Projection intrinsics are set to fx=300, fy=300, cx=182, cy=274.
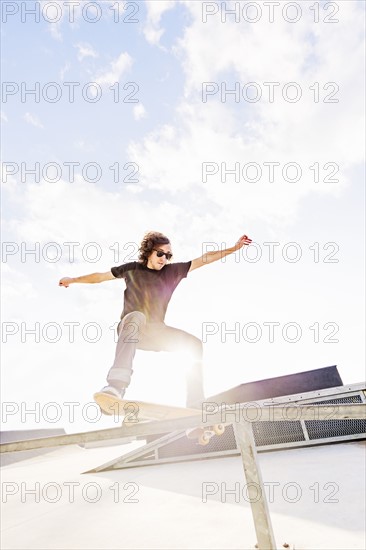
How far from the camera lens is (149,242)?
2.86 metres

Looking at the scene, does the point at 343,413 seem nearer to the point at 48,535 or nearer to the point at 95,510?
the point at 48,535

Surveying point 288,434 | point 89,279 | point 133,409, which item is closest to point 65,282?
point 89,279

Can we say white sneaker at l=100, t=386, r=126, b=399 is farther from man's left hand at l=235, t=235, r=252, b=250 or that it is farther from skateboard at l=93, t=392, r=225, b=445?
man's left hand at l=235, t=235, r=252, b=250

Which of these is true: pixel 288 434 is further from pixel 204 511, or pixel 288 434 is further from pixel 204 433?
pixel 204 433

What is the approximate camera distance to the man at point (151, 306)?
234cm

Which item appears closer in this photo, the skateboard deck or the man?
the skateboard deck

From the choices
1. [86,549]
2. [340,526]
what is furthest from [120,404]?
[340,526]

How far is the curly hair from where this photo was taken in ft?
9.35

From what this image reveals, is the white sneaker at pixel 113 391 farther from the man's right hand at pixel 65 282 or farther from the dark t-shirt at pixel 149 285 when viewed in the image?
the man's right hand at pixel 65 282

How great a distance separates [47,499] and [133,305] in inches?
214

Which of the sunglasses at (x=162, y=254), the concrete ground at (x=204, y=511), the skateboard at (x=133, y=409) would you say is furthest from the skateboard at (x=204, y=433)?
the sunglasses at (x=162, y=254)

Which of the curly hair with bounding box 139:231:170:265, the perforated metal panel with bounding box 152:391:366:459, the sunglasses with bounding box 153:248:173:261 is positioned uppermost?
the curly hair with bounding box 139:231:170:265

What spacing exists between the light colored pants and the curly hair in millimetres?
643

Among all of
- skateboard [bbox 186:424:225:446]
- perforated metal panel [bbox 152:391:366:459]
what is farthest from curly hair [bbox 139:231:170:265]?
perforated metal panel [bbox 152:391:366:459]
